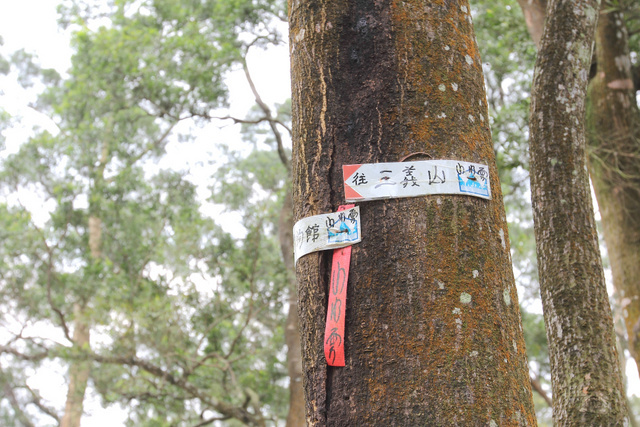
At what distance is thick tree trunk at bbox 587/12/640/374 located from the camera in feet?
15.4

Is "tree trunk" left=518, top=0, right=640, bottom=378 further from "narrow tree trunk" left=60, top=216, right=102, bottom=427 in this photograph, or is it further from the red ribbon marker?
"narrow tree trunk" left=60, top=216, right=102, bottom=427

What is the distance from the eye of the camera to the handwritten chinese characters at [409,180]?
3.98 feet

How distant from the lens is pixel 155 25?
32.6 ft

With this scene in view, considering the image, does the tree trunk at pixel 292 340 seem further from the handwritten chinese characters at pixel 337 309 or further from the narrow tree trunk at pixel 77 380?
the handwritten chinese characters at pixel 337 309

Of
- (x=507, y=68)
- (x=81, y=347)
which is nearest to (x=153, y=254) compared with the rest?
(x=81, y=347)

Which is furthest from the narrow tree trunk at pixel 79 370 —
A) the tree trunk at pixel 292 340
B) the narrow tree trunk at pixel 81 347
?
the tree trunk at pixel 292 340

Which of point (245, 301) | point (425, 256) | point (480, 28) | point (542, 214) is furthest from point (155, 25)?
point (425, 256)

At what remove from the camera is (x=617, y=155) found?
4.90 m

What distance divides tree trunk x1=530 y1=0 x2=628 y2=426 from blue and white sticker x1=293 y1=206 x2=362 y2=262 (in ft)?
4.01

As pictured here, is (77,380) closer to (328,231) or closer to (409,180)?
(328,231)

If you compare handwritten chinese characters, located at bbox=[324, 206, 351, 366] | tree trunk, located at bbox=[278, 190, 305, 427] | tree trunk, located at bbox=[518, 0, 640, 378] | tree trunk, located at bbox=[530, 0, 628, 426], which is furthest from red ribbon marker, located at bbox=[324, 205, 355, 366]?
tree trunk, located at bbox=[278, 190, 305, 427]

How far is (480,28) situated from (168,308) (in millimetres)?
5093

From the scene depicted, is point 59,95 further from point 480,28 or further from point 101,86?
point 480,28

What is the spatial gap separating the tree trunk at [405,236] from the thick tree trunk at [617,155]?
12.7 ft
